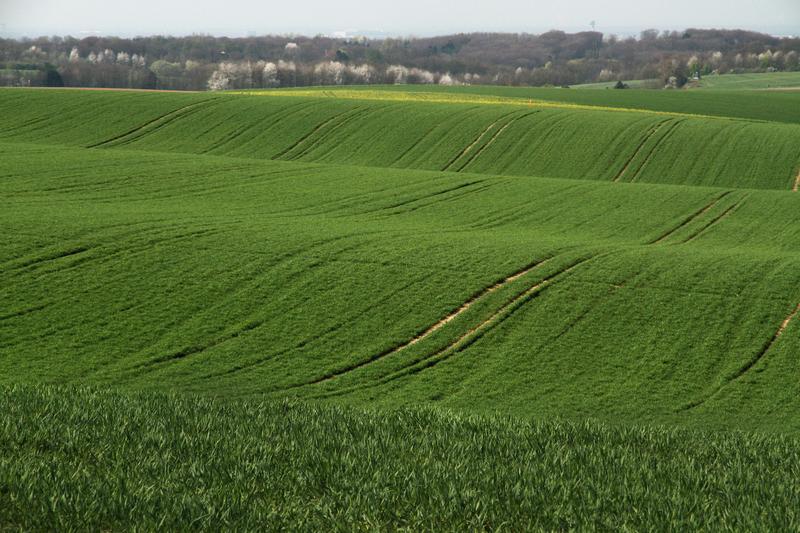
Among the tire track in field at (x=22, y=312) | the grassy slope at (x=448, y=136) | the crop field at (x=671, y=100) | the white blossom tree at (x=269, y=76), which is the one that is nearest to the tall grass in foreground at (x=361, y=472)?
the tire track in field at (x=22, y=312)

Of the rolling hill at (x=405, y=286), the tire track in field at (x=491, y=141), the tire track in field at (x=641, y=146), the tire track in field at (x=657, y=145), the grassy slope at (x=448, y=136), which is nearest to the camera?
the rolling hill at (x=405, y=286)

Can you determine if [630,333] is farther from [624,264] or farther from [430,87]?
[430,87]

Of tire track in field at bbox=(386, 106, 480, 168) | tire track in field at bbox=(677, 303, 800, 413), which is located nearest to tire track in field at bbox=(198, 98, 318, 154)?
tire track in field at bbox=(386, 106, 480, 168)

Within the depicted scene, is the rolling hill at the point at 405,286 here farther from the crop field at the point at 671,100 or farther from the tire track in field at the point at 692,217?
the crop field at the point at 671,100

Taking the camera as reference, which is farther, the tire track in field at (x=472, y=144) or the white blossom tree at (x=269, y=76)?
the white blossom tree at (x=269, y=76)

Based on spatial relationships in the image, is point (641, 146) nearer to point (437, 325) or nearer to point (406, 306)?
point (406, 306)

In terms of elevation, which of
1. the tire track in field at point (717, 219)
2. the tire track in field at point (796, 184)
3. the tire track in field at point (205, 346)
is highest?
the tire track in field at point (796, 184)

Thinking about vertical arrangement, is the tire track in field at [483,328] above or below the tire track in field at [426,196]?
below

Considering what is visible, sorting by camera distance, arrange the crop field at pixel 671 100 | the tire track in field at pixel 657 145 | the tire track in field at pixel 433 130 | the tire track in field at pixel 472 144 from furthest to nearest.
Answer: the crop field at pixel 671 100 → the tire track in field at pixel 433 130 → the tire track in field at pixel 472 144 → the tire track in field at pixel 657 145
